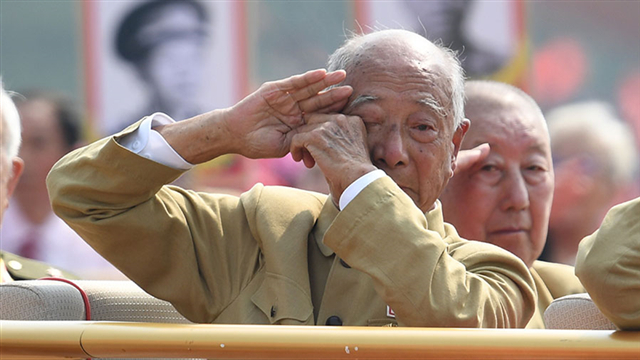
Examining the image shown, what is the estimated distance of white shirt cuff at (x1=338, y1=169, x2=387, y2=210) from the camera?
2.20m

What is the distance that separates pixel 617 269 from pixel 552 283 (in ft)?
4.96

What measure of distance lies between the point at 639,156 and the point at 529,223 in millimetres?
1955

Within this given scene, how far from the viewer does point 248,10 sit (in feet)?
16.5

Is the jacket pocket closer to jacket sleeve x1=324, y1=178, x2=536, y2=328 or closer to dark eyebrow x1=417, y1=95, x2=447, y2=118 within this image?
jacket sleeve x1=324, y1=178, x2=536, y2=328

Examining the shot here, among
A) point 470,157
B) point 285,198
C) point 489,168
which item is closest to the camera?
point 285,198

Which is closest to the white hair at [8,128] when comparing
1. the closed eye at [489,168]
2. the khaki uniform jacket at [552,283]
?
the closed eye at [489,168]

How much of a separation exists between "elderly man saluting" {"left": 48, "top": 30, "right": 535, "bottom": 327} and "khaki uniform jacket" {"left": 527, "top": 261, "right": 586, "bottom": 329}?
2.63ft

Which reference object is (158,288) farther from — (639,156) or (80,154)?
(639,156)

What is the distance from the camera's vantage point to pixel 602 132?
4.99 m

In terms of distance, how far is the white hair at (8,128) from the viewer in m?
3.50

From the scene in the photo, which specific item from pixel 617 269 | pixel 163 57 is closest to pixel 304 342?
pixel 617 269

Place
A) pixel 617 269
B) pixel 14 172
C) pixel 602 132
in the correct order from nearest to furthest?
pixel 617 269 < pixel 14 172 < pixel 602 132

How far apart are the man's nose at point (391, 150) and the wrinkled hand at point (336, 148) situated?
0.16ft

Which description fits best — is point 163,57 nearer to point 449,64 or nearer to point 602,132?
point 602,132
